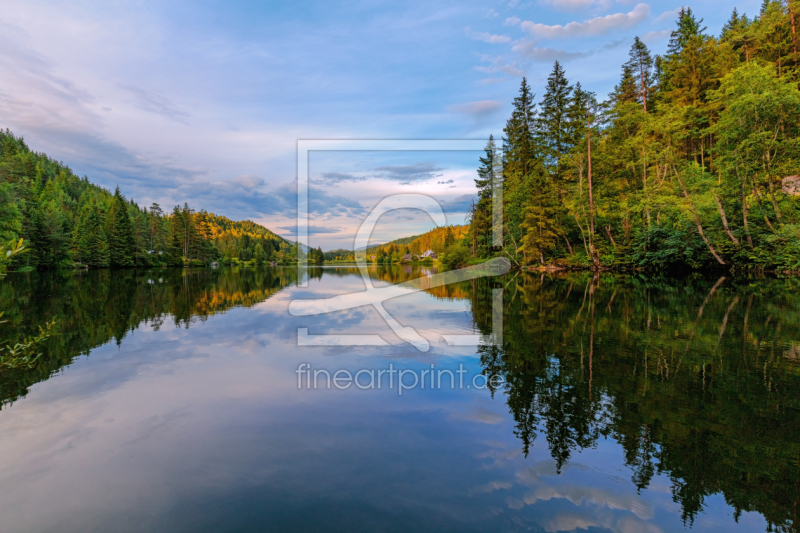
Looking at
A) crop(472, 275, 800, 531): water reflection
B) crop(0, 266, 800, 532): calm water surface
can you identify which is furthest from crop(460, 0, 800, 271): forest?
crop(0, 266, 800, 532): calm water surface

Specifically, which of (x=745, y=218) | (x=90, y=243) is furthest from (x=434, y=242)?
(x=90, y=243)

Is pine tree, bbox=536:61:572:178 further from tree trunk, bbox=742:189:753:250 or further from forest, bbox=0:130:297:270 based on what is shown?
forest, bbox=0:130:297:270

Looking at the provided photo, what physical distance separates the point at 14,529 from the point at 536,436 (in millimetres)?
5843

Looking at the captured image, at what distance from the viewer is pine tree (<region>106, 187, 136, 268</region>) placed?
7294 cm

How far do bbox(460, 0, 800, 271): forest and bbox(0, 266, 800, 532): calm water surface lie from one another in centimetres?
2196

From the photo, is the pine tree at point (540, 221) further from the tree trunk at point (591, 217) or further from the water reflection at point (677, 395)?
the water reflection at point (677, 395)

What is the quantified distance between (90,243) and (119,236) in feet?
15.9

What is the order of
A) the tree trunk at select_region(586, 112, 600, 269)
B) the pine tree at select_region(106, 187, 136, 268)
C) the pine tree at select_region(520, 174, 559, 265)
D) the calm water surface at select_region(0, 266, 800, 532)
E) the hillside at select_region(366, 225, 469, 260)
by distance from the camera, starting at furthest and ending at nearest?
the hillside at select_region(366, 225, 469, 260) → the pine tree at select_region(106, 187, 136, 268) → the pine tree at select_region(520, 174, 559, 265) → the tree trunk at select_region(586, 112, 600, 269) → the calm water surface at select_region(0, 266, 800, 532)

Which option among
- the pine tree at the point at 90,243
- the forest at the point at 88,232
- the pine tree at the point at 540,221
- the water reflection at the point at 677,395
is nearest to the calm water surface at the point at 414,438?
the water reflection at the point at 677,395

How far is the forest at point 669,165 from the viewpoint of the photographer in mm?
24500

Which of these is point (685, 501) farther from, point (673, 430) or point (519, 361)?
point (519, 361)

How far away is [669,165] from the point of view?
108 feet

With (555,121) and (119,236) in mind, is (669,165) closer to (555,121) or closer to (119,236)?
(555,121)

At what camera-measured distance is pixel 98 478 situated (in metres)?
4.27
